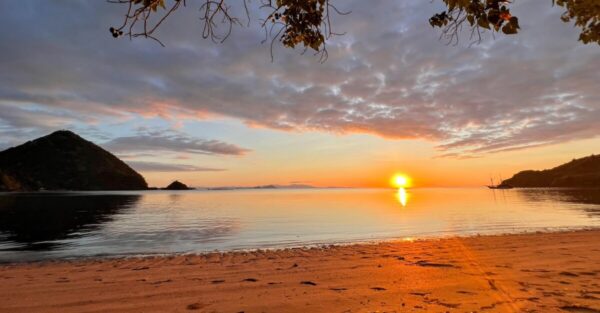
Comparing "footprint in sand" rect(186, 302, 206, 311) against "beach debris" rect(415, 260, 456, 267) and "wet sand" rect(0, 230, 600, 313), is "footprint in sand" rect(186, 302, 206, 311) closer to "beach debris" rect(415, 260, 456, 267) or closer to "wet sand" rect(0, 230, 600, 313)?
"wet sand" rect(0, 230, 600, 313)

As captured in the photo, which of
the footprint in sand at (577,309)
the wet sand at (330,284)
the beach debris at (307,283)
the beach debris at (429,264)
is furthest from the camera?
the beach debris at (429,264)

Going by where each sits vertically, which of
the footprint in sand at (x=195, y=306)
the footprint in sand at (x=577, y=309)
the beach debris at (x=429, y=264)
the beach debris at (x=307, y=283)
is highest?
the footprint in sand at (x=195, y=306)

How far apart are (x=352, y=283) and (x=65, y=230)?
3025 centimetres

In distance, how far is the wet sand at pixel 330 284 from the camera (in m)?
7.40

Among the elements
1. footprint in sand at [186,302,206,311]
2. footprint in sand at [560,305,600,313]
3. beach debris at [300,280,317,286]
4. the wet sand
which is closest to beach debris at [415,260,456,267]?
the wet sand

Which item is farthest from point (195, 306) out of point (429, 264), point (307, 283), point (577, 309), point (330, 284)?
point (429, 264)

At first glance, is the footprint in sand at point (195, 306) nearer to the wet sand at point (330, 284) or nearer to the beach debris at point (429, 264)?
the wet sand at point (330, 284)

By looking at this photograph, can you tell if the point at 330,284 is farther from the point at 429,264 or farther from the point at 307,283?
the point at 429,264

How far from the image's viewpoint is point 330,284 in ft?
31.0

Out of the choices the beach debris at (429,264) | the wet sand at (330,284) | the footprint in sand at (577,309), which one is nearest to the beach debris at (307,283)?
the wet sand at (330,284)

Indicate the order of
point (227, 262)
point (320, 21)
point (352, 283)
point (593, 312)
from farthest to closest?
point (227, 262) < point (352, 283) < point (593, 312) < point (320, 21)

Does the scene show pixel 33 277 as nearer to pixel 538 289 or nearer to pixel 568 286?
pixel 538 289

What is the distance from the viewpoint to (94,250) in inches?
834

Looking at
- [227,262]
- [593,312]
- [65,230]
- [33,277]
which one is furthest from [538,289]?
[65,230]
